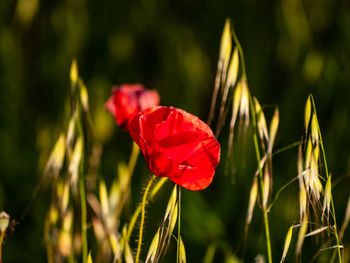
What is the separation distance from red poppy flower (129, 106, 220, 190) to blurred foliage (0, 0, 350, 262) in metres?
0.57

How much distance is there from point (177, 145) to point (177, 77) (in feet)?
2.81

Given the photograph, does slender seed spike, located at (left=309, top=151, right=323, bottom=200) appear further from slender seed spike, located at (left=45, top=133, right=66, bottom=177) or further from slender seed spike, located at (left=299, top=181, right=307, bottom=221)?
slender seed spike, located at (left=45, top=133, right=66, bottom=177)

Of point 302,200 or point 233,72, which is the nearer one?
point 302,200

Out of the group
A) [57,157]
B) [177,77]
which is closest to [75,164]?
[57,157]

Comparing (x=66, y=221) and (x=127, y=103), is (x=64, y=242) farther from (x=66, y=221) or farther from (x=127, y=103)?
(x=127, y=103)

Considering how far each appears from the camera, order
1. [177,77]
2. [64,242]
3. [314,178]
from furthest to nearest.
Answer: [177,77]
[64,242]
[314,178]

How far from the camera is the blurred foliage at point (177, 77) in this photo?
1263 mm

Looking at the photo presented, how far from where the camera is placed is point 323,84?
1.36 metres

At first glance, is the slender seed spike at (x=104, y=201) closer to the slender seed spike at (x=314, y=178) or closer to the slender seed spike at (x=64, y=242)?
the slender seed spike at (x=64, y=242)

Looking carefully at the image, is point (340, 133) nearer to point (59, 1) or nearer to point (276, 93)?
point (276, 93)

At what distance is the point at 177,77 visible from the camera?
1470 mm

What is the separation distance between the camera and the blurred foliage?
4.14 ft

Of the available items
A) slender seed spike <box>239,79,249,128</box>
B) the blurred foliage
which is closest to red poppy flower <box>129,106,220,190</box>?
slender seed spike <box>239,79,249,128</box>

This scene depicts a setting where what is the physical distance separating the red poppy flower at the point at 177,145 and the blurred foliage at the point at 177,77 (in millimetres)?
571
